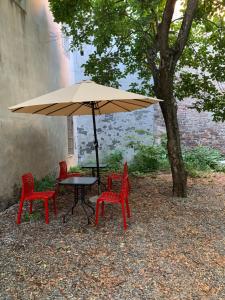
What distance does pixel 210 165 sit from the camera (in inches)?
451

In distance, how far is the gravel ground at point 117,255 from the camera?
3.20m

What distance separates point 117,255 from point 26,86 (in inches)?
188

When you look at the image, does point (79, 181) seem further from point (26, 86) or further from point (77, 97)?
point (26, 86)

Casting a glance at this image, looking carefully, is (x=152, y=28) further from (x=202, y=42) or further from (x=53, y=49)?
(x=53, y=49)

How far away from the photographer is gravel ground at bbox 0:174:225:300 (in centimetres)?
320

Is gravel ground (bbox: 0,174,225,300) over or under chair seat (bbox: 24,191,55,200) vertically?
under

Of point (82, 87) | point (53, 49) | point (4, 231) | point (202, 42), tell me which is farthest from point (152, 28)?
point (4, 231)

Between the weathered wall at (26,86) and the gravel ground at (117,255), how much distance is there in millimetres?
1117

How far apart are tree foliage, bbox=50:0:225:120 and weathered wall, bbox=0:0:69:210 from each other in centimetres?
89

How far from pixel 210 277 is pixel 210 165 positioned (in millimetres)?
8439

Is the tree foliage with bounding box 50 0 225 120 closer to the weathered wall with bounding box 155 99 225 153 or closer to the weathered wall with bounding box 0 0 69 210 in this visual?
the weathered wall with bounding box 0 0 69 210

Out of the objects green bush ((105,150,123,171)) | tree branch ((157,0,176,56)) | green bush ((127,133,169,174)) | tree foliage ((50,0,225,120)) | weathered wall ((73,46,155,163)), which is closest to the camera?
tree branch ((157,0,176,56))

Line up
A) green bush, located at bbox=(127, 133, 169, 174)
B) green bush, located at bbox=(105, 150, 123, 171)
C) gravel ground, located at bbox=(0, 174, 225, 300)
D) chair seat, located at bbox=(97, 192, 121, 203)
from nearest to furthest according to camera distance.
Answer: gravel ground, located at bbox=(0, 174, 225, 300) < chair seat, located at bbox=(97, 192, 121, 203) < green bush, located at bbox=(127, 133, 169, 174) < green bush, located at bbox=(105, 150, 123, 171)

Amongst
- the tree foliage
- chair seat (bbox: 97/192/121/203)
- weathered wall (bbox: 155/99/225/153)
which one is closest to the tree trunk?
the tree foliage
